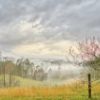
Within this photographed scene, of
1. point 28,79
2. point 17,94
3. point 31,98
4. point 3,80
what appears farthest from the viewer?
point 28,79

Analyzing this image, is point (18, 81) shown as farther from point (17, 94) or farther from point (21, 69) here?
point (17, 94)

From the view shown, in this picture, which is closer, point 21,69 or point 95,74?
point 95,74

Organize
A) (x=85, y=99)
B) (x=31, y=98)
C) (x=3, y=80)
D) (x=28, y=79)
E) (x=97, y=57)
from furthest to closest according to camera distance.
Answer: (x=28, y=79)
(x=3, y=80)
(x=97, y=57)
(x=31, y=98)
(x=85, y=99)

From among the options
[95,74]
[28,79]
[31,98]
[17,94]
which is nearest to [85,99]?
[31,98]

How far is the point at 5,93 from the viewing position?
38.2 meters

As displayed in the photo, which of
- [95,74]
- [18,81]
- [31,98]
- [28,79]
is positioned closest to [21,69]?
[28,79]

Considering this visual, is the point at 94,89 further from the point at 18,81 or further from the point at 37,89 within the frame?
the point at 18,81

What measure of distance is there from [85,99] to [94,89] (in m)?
7.06

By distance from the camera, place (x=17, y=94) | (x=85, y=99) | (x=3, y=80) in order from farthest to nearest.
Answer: (x=3, y=80), (x=17, y=94), (x=85, y=99)

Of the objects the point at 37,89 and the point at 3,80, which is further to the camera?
the point at 3,80

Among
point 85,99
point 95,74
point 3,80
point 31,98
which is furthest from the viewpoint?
point 3,80

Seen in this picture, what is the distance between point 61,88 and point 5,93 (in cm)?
609

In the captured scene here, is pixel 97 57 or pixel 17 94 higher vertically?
pixel 97 57

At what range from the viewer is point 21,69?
13288 centimetres
